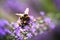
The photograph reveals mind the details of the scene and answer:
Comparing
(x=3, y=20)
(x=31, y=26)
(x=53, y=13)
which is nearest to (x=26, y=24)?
(x=31, y=26)

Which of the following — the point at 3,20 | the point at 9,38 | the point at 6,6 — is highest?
the point at 6,6

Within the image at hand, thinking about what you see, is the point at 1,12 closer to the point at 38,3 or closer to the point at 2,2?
the point at 2,2

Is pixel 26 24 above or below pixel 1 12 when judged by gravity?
below

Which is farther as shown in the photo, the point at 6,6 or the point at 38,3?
the point at 38,3

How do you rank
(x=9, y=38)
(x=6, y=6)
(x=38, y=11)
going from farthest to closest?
(x=38, y=11)
(x=6, y=6)
(x=9, y=38)

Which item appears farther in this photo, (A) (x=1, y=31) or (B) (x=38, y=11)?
(B) (x=38, y=11)

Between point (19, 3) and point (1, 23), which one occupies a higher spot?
point (19, 3)

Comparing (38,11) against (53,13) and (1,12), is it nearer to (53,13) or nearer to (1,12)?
(53,13)

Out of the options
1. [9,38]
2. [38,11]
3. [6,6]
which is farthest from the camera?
[38,11]

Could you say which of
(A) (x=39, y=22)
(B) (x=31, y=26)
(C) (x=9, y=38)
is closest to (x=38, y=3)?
(A) (x=39, y=22)
